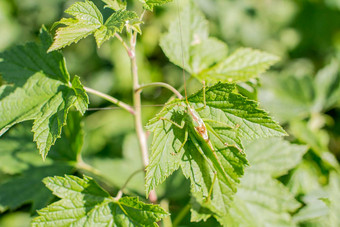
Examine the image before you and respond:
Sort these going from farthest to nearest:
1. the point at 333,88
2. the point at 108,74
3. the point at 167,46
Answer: the point at 108,74 → the point at 333,88 → the point at 167,46

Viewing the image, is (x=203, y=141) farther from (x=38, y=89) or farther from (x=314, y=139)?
(x=314, y=139)

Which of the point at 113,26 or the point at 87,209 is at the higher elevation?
the point at 113,26

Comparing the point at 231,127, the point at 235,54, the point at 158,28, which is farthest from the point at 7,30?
the point at 231,127

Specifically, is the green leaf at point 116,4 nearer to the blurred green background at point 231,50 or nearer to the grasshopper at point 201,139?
the grasshopper at point 201,139

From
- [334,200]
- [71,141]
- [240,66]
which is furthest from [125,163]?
[334,200]

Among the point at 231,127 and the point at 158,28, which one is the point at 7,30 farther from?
the point at 231,127

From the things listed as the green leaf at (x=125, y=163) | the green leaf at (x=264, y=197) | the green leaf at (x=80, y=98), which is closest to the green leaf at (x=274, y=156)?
the green leaf at (x=264, y=197)

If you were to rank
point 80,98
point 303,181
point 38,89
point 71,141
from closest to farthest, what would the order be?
point 80,98 < point 38,89 < point 71,141 < point 303,181
